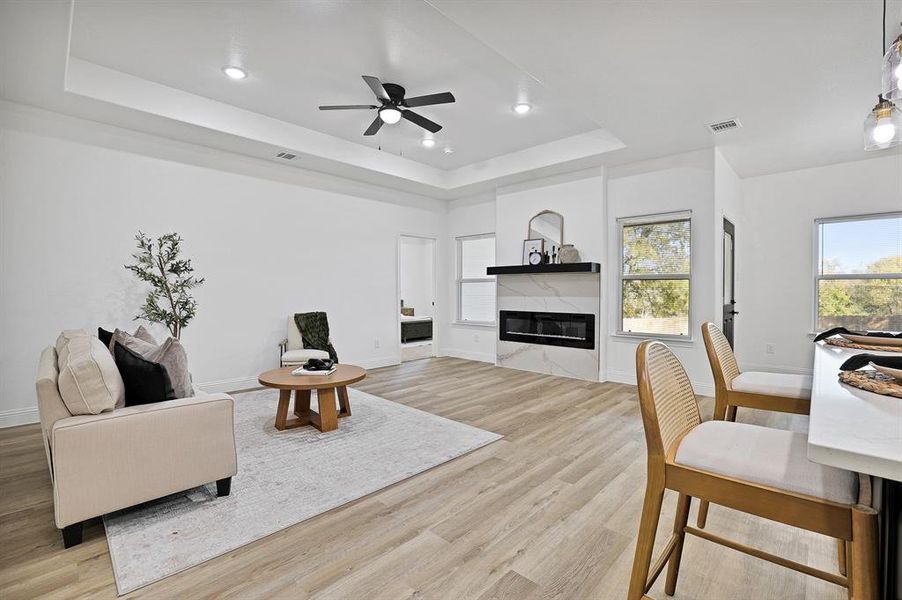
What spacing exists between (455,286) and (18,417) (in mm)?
5635

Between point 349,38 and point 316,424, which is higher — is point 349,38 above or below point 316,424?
above

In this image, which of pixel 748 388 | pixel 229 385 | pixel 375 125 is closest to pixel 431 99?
pixel 375 125

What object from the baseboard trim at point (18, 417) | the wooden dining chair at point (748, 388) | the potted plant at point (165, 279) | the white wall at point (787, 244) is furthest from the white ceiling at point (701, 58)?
the baseboard trim at point (18, 417)

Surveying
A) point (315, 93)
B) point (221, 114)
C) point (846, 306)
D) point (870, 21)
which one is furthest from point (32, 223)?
point (846, 306)

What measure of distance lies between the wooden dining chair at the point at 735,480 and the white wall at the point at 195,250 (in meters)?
4.83

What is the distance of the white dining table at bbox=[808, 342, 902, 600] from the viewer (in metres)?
0.76

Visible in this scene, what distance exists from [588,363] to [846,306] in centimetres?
321

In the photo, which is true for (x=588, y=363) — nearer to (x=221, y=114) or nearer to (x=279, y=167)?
(x=279, y=167)

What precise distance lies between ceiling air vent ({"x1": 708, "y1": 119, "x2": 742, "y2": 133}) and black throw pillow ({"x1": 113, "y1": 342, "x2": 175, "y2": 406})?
4.99m

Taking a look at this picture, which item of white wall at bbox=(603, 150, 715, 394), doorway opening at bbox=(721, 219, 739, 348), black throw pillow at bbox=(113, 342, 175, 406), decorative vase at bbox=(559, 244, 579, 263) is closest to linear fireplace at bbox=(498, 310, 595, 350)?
white wall at bbox=(603, 150, 715, 394)

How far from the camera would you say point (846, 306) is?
16.9 feet

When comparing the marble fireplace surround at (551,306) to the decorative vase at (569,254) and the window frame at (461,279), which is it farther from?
the window frame at (461,279)

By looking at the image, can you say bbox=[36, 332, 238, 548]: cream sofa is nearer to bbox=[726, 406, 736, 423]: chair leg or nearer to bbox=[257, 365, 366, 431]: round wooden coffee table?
bbox=[257, 365, 366, 431]: round wooden coffee table

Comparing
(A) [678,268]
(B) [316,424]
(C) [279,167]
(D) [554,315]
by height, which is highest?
(C) [279,167]
